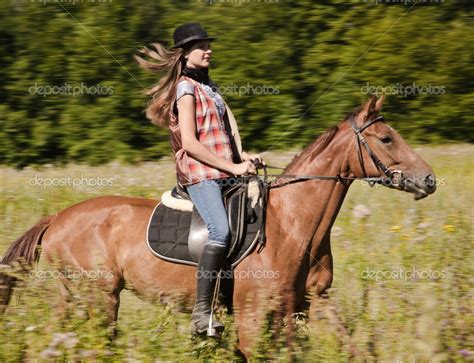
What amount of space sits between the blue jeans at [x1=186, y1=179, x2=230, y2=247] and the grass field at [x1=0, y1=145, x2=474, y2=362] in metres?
0.60

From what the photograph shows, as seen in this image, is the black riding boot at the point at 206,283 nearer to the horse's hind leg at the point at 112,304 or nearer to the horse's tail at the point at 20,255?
the horse's hind leg at the point at 112,304

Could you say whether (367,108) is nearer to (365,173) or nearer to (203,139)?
(365,173)

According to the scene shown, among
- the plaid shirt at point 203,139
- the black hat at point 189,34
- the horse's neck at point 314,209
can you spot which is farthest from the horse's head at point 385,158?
the black hat at point 189,34

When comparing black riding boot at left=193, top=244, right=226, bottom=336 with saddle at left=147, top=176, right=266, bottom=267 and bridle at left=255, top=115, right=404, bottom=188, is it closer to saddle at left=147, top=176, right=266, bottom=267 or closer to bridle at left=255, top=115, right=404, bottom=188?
saddle at left=147, top=176, right=266, bottom=267

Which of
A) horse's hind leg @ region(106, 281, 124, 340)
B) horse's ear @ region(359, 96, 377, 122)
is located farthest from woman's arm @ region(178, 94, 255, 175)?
horse's hind leg @ region(106, 281, 124, 340)

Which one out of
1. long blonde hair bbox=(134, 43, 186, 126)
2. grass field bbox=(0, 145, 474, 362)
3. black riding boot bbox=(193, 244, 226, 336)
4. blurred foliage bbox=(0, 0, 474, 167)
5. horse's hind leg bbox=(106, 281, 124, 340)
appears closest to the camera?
grass field bbox=(0, 145, 474, 362)

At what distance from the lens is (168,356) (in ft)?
19.0

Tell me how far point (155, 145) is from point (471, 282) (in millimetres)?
6881

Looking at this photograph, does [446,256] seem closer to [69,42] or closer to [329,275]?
[329,275]

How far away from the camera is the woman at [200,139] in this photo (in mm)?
6320

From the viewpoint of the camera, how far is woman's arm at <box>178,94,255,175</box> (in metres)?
6.29

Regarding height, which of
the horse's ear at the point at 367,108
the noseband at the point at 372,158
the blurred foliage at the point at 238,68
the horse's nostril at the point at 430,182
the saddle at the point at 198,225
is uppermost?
the blurred foliage at the point at 238,68

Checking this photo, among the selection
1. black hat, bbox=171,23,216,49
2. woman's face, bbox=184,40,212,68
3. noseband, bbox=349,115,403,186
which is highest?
black hat, bbox=171,23,216,49

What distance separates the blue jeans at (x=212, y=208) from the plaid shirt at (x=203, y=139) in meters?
0.06
